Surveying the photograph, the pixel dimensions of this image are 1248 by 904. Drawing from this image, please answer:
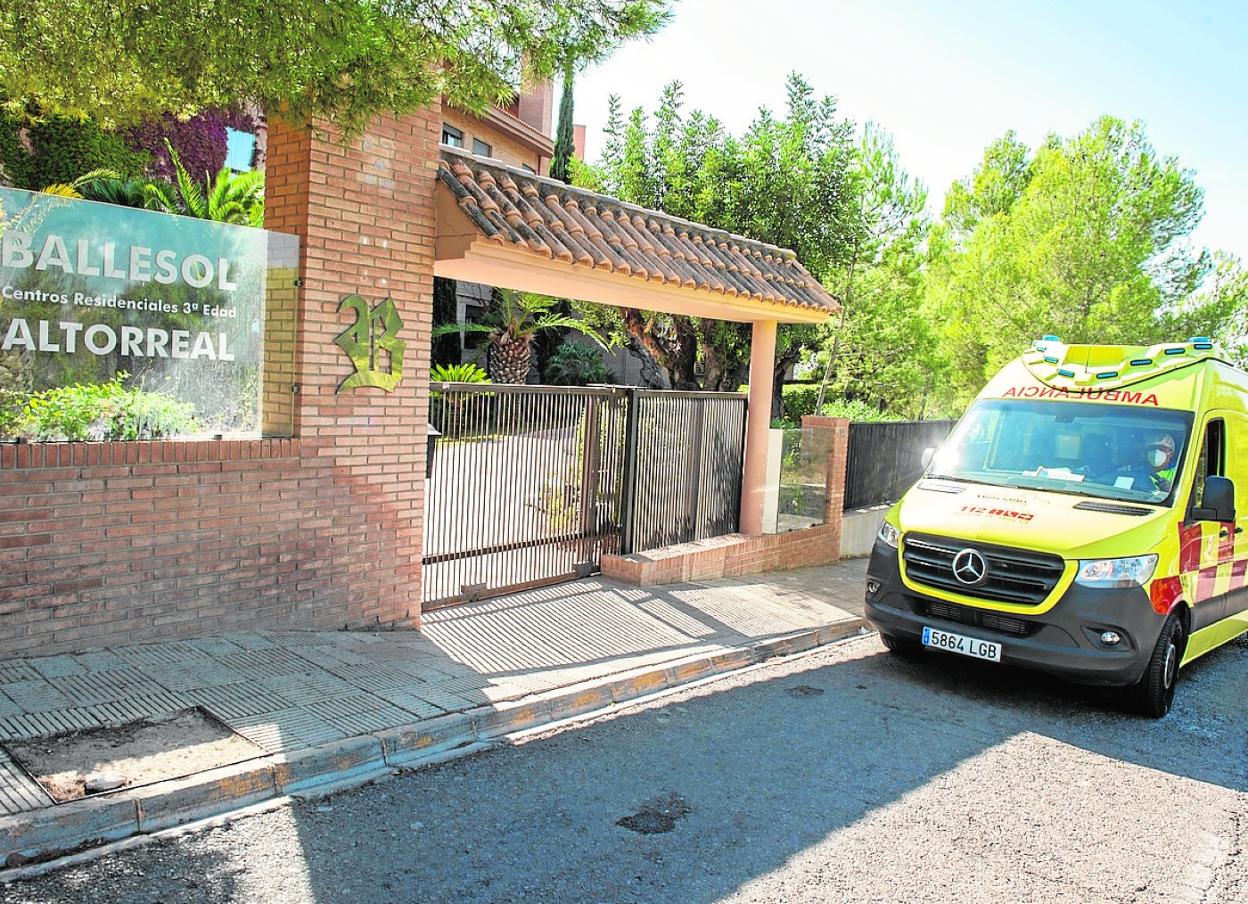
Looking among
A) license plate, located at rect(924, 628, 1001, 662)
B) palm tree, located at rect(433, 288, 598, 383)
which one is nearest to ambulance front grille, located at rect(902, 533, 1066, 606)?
license plate, located at rect(924, 628, 1001, 662)

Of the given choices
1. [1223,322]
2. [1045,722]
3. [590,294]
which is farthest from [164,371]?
[1223,322]

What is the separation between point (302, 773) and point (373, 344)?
321cm

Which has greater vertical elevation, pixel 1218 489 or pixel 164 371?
pixel 164 371

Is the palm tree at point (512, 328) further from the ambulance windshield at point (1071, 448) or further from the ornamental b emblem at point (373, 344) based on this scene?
the ornamental b emblem at point (373, 344)

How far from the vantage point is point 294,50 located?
192 inches

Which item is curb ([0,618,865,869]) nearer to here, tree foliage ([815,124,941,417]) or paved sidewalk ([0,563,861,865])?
paved sidewalk ([0,563,861,865])

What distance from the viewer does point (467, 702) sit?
5559 mm

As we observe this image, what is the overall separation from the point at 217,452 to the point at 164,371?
59 cm

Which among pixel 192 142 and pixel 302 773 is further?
pixel 192 142

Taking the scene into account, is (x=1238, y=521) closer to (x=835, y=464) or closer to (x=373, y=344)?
(x=835, y=464)

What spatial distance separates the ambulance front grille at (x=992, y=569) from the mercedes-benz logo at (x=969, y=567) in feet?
0.08

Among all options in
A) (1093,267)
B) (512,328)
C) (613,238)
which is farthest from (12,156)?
(1093,267)

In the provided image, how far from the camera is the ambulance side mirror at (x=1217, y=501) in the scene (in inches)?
263

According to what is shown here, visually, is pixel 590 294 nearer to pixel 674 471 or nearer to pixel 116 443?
pixel 674 471
